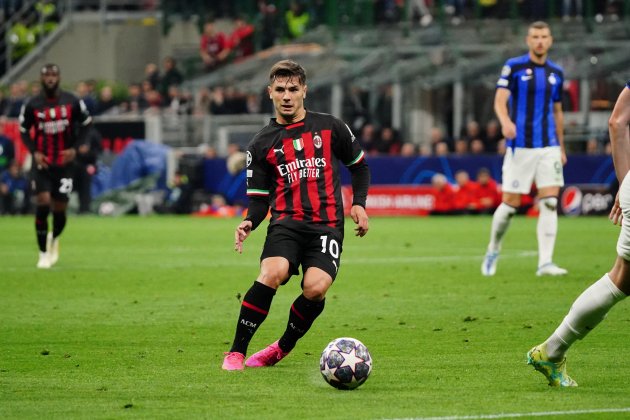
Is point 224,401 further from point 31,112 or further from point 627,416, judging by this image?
point 31,112

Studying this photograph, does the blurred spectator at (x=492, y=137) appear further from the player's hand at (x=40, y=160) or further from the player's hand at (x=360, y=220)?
the player's hand at (x=360, y=220)

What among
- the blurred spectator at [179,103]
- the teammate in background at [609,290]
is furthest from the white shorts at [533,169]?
the blurred spectator at [179,103]

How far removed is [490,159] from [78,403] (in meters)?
20.9

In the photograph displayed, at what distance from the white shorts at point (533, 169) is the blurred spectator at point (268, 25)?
22224 millimetres

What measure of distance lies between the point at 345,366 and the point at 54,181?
29.9 ft

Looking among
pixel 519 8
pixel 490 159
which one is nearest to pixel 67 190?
pixel 490 159

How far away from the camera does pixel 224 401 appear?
6.83 m

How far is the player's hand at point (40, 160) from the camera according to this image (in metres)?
15.3

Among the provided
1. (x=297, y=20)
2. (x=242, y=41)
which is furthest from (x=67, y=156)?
(x=242, y=41)

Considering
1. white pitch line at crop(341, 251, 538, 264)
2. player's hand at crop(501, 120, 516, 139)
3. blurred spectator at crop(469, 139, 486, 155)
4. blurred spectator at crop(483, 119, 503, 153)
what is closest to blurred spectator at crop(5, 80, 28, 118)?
blurred spectator at crop(469, 139, 486, 155)

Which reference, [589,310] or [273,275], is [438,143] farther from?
[589,310]

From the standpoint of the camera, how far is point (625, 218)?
6781 mm

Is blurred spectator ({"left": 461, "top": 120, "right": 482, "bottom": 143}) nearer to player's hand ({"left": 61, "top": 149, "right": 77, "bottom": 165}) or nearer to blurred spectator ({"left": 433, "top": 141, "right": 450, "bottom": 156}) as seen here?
blurred spectator ({"left": 433, "top": 141, "right": 450, "bottom": 156})

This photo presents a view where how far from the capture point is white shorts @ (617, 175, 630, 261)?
675cm
